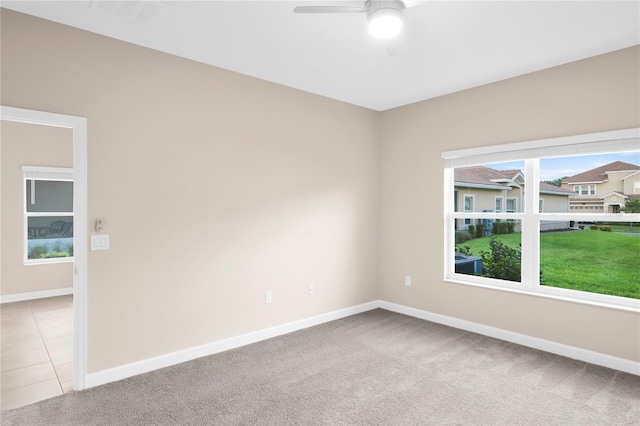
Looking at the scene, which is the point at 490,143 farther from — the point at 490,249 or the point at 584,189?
the point at 490,249

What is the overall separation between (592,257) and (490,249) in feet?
3.01

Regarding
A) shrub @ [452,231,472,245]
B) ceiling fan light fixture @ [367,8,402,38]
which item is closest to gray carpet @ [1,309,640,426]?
shrub @ [452,231,472,245]

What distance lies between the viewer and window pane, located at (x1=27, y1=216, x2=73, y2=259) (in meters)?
5.46

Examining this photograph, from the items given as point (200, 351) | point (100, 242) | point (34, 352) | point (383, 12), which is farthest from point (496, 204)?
point (34, 352)

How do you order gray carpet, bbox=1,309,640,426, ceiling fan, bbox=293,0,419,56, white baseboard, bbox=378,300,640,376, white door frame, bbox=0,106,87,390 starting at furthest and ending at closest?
white baseboard, bbox=378,300,640,376
white door frame, bbox=0,106,87,390
gray carpet, bbox=1,309,640,426
ceiling fan, bbox=293,0,419,56

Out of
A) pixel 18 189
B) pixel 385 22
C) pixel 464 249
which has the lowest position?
pixel 464 249

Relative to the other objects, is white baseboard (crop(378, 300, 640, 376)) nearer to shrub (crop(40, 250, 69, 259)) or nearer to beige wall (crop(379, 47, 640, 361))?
beige wall (crop(379, 47, 640, 361))

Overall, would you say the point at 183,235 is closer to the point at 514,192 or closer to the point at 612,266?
the point at 514,192

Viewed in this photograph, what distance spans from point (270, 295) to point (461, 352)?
1.95m

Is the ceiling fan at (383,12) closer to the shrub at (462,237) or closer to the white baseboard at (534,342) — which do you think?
the shrub at (462,237)

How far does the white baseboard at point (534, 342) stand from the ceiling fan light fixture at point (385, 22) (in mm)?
3096

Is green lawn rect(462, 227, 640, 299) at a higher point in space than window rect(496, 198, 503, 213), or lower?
lower

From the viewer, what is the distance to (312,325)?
13.5 ft

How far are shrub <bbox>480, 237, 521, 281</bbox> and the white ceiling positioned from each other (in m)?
1.79
